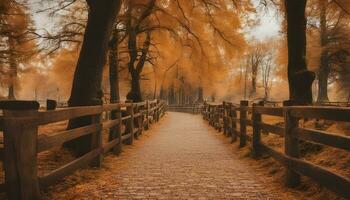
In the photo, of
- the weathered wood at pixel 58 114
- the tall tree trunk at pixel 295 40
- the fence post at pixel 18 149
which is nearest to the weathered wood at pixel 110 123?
the weathered wood at pixel 58 114

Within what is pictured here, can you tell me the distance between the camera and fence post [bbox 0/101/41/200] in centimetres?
429

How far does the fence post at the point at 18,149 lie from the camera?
4289mm

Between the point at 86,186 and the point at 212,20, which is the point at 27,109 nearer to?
the point at 86,186

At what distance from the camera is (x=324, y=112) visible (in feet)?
15.9

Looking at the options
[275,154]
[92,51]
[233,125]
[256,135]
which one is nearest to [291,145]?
[275,154]

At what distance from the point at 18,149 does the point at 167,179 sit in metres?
2.96

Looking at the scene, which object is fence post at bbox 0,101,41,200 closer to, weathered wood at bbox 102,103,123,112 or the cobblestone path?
the cobblestone path

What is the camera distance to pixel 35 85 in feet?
266

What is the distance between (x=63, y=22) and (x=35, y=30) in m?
1.72

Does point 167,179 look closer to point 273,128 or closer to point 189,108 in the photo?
point 273,128

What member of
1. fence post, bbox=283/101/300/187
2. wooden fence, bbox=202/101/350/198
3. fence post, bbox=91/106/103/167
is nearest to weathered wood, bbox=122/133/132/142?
fence post, bbox=91/106/103/167

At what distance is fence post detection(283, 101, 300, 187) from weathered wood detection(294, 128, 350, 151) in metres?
0.19

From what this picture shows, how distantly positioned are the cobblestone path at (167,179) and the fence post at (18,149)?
84 cm

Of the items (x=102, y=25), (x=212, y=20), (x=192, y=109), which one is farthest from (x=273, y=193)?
(x=192, y=109)
